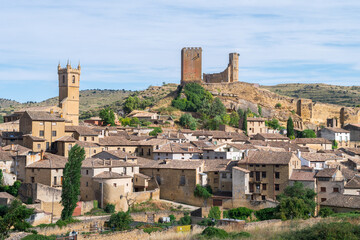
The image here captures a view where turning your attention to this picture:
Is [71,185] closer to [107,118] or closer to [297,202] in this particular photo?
[297,202]

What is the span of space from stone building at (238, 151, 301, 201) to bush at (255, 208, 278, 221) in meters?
2.78

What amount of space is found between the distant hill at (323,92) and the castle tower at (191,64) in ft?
151

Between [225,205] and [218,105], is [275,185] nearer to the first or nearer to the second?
[225,205]

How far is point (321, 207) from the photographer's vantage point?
44.1m

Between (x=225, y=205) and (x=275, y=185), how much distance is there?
4.42 metres

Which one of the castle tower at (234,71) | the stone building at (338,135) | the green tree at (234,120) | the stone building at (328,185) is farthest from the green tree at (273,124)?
the stone building at (328,185)

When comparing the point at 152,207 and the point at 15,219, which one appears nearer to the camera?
the point at 15,219

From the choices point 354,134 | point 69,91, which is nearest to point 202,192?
point 69,91

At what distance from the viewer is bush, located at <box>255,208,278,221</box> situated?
4166 cm

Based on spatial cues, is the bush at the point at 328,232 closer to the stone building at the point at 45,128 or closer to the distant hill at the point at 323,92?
the stone building at the point at 45,128

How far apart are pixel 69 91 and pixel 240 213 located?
35.1 m

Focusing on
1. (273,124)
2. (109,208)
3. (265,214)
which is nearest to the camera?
(265,214)

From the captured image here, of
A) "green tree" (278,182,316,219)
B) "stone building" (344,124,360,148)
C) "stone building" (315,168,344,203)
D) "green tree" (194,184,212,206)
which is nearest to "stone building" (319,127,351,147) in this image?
"stone building" (344,124,360,148)

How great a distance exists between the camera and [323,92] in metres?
142
